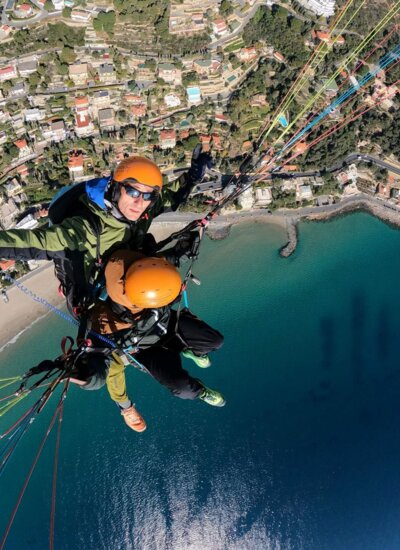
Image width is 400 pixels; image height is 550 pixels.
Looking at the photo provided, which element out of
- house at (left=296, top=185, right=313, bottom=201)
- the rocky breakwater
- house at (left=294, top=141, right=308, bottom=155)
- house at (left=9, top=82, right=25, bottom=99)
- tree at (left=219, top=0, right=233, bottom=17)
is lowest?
the rocky breakwater

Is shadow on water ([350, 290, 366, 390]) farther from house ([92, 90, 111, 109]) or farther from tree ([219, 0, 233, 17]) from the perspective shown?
tree ([219, 0, 233, 17])

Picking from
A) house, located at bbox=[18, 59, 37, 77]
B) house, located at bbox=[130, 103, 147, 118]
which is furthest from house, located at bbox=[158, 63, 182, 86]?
house, located at bbox=[18, 59, 37, 77]

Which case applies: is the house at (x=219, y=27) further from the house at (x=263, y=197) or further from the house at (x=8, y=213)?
the house at (x=8, y=213)

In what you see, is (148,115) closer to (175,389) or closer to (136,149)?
(136,149)

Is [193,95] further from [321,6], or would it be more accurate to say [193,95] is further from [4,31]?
[4,31]

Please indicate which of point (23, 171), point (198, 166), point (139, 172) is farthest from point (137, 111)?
point (139, 172)

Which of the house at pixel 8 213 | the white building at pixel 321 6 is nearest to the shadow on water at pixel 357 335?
the white building at pixel 321 6

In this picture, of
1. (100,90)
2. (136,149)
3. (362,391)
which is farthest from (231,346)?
(100,90)
